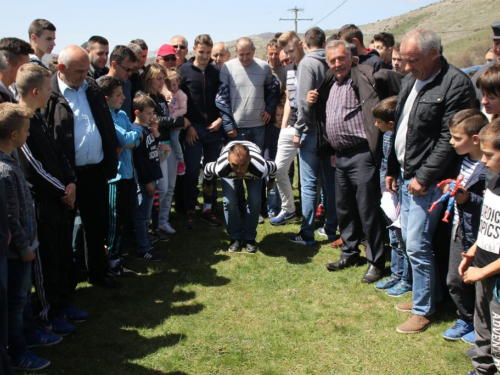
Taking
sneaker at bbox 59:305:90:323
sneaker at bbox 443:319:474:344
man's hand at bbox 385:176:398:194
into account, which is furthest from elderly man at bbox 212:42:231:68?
sneaker at bbox 443:319:474:344

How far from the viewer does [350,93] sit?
511cm

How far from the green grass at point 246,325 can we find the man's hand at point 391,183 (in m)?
1.02

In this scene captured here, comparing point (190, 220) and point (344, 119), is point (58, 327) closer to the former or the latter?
point (190, 220)

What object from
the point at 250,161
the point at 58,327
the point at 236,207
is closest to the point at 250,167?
the point at 250,161

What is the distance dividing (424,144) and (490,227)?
3.57 ft

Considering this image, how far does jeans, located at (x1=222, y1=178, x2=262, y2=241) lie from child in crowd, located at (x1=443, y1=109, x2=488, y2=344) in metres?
2.65

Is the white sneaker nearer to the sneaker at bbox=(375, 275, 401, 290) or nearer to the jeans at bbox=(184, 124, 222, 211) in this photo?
the jeans at bbox=(184, 124, 222, 211)

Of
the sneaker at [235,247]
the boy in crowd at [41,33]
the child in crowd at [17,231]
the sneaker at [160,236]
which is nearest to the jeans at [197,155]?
the sneaker at [160,236]

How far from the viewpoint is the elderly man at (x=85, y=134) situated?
4223mm

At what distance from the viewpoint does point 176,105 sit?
22.2 feet

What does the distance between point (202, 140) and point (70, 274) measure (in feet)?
9.85

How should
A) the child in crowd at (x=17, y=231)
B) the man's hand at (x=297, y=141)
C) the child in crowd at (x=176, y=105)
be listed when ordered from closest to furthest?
the child in crowd at (x=17, y=231) < the man's hand at (x=297, y=141) < the child in crowd at (x=176, y=105)

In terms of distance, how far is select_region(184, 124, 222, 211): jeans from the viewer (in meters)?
7.02

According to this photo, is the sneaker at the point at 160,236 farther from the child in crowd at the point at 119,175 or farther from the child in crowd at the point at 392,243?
the child in crowd at the point at 392,243
